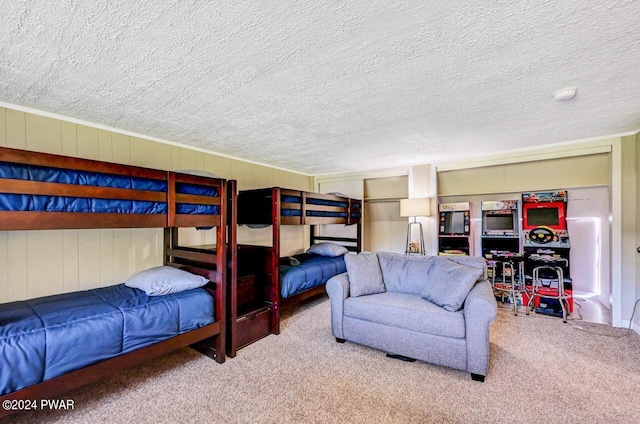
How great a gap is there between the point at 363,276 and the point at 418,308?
0.67 m

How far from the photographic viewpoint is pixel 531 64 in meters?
1.77

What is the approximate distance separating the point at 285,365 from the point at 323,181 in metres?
4.27

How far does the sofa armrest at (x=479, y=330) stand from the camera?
2.14m

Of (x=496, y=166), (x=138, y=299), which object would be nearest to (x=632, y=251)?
(x=496, y=166)

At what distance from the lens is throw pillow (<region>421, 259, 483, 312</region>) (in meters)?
2.40

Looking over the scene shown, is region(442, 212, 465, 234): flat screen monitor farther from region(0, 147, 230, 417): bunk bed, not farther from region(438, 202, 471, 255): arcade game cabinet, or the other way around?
region(0, 147, 230, 417): bunk bed

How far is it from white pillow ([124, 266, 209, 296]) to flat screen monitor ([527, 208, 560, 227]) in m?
4.50

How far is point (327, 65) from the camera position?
180 centimetres

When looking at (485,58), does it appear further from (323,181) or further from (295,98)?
(323,181)

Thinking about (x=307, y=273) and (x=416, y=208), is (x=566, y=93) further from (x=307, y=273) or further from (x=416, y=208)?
(x=307, y=273)

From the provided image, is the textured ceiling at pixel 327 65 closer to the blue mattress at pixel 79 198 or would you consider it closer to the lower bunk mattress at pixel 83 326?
the blue mattress at pixel 79 198

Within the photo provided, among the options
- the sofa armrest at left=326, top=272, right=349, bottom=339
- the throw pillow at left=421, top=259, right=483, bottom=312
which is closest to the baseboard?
the throw pillow at left=421, top=259, right=483, bottom=312

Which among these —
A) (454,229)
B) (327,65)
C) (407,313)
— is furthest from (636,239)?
(327,65)

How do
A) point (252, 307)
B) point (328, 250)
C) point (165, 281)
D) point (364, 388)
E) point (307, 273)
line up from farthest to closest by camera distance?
point (328, 250) < point (307, 273) < point (252, 307) < point (165, 281) < point (364, 388)
